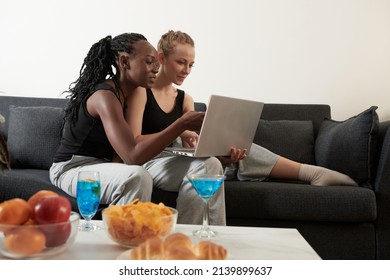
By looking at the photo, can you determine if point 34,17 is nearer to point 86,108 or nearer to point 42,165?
point 42,165

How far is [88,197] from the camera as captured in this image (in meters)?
1.25

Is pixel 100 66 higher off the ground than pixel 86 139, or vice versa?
pixel 100 66

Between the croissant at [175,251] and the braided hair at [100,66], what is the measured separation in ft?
3.86

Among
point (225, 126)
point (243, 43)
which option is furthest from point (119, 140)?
point (243, 43)

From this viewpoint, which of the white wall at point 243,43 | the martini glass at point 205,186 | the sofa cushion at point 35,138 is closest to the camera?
the martini glass at point 205,186

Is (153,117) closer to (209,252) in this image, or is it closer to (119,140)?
(119,140)

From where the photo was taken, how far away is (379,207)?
201 centimetres

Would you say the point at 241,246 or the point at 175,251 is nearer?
the point at 175,251

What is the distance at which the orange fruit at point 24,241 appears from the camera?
91 centimetres

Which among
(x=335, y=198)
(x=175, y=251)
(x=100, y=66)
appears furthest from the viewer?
(x=100, y=66)

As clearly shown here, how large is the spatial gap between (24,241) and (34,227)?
0.11 ft

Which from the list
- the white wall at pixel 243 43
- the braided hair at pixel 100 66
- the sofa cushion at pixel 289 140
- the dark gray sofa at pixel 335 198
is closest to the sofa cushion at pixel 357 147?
the dark gray sofa at pixel 335 198

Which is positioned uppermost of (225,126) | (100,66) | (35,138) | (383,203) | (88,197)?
(100,66)

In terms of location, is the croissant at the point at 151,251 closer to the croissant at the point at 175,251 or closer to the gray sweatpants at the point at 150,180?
the croissant at the point at 175,251
